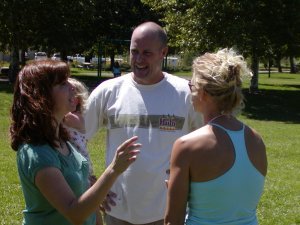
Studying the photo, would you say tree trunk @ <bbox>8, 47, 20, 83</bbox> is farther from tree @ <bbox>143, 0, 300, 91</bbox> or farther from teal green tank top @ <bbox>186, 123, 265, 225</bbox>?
teal green tank top @ <bbox>186, 123, 265, 225</bbox>

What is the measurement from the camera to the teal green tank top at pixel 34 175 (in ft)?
8.48

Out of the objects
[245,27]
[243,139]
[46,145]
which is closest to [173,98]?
[243,139]

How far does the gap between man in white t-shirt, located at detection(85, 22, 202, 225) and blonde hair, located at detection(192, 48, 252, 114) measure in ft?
3.59

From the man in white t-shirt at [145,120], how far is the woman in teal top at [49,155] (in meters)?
1.12

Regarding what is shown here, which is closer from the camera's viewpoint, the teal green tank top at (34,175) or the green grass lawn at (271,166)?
the teal green tank top at (34,175)

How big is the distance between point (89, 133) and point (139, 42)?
0.78 meters

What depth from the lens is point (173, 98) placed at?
4.06 m

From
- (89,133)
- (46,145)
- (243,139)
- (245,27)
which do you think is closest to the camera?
(46,145)

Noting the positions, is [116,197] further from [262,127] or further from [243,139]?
[262,127]

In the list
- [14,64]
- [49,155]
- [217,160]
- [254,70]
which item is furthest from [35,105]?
[254,70]

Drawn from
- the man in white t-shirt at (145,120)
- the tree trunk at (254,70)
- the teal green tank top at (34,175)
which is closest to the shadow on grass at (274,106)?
the tree trunk at (254,70)

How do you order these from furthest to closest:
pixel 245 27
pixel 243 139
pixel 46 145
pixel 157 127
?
pixel 245 27 < pixel 157 127 < pixel 243 139 < pixel 46 145

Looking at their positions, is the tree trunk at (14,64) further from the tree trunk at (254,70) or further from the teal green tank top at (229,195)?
the teal green tank top at (229,195)

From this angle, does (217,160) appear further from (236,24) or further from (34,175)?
(236,24)
